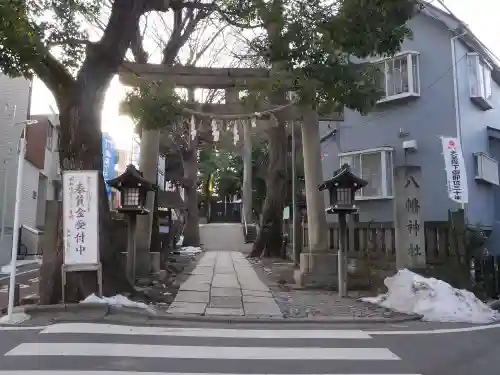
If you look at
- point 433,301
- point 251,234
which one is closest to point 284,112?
point 433,301

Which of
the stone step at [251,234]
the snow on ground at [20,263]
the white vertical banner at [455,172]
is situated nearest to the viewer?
the white vertical banner at [455,172]

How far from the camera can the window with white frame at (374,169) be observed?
16672 millimetres

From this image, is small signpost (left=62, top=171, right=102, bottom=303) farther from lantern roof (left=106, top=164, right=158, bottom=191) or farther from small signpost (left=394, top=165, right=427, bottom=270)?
small signpost (left=394, top=165, right=427, bottom=270)

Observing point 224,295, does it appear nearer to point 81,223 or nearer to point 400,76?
point 81,223

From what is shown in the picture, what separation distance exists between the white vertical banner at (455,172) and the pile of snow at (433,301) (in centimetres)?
399

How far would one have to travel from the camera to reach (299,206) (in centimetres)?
1928

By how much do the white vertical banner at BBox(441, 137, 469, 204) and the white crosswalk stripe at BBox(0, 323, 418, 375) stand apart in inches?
279

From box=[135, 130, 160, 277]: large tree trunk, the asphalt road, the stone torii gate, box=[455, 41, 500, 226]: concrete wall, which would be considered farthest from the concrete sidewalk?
box=[455, 41, 500, 226]: concrete wall

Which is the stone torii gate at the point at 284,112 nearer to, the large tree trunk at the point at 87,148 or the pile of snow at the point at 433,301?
the large tree trunk at the point at 87,148

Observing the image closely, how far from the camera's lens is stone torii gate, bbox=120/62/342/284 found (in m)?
13.0

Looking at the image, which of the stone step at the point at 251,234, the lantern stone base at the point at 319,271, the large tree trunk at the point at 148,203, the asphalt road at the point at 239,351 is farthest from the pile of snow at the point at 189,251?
the asphalt road at the point at 239,351

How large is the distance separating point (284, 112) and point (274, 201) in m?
8.75

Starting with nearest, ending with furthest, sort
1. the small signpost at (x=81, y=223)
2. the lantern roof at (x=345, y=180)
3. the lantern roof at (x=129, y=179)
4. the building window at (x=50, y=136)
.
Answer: the small signpost at (x=81, y=223)
the lantern roof at (x=345, y=180)
the lantern roof at (x=129, y=179)
the building window at (x=50, y=136)

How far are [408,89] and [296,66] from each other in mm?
8221
